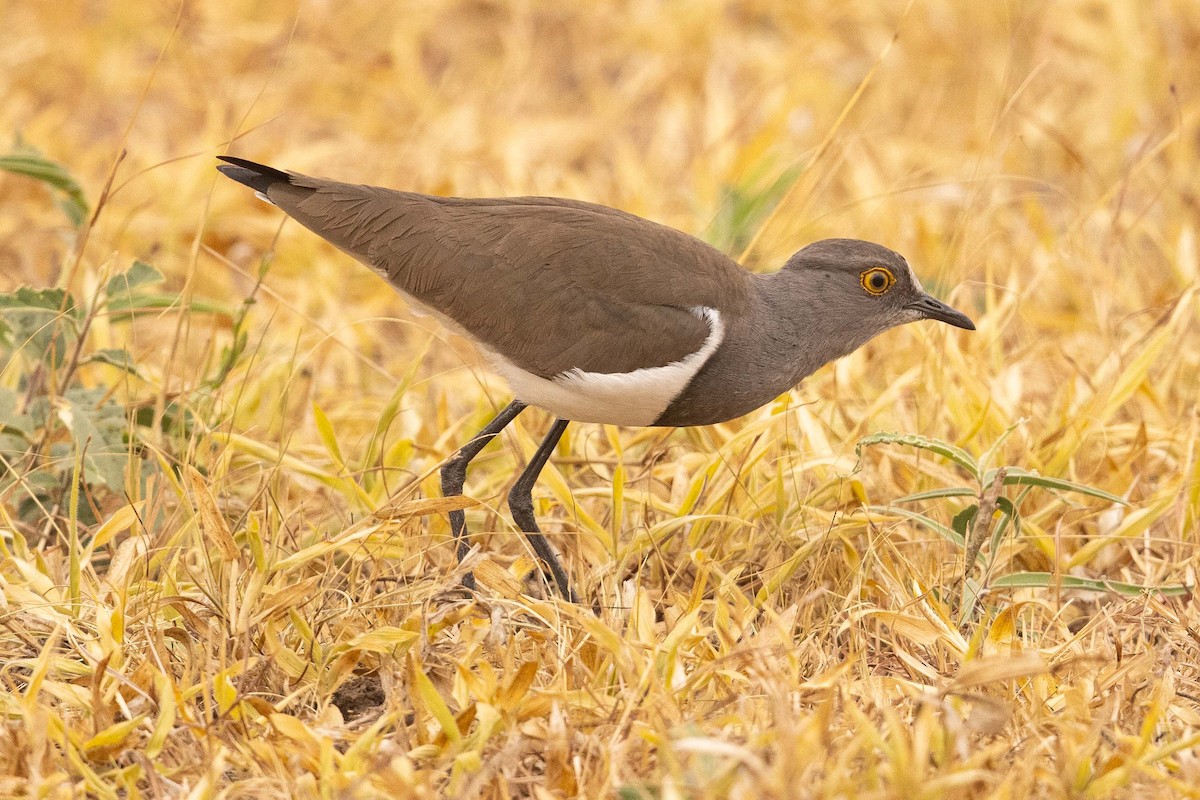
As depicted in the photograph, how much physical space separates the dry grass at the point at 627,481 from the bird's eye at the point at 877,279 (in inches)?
16.6

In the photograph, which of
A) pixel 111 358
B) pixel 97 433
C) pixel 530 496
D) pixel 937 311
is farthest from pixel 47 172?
pixel 937 311

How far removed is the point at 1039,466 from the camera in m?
4.06

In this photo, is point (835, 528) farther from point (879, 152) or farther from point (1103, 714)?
point (879, 152)

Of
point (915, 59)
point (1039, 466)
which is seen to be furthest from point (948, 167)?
point (1039, 466)

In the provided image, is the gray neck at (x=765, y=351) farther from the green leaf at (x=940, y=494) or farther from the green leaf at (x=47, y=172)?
the green leaf at (x=47, y=172)

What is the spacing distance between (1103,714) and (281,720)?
5.59 feet

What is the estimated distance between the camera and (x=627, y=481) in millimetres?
4082

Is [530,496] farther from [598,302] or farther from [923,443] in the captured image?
[923,443]

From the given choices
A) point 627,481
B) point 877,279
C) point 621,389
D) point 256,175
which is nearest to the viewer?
point 621,389

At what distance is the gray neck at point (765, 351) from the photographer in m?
3.51

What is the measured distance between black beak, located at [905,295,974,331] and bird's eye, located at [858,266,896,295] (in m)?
0.10

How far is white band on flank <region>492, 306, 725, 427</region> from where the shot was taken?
341 cm

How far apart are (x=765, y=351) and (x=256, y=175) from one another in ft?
4.98

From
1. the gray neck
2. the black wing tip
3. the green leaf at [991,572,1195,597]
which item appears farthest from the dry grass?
the gray neck
